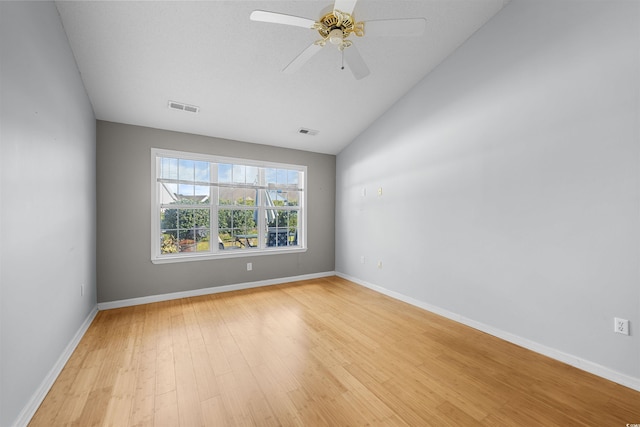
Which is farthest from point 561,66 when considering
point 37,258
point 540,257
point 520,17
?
point 37,258

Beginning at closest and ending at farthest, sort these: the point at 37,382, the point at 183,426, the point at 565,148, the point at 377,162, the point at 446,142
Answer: the point at 183,426 < the point at 37,382 < the point at 565,148 < the point at 446,142 < the point at 377,162

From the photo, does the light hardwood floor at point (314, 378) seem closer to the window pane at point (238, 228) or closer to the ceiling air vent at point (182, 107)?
the window pane at point (238, 228)

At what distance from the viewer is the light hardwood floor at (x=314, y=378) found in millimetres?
1583

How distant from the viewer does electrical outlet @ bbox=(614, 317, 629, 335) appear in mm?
1892

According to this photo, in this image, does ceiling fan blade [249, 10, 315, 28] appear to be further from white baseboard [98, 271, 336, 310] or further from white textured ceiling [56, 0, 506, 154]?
white baseboard [98, 271, 336, 310]

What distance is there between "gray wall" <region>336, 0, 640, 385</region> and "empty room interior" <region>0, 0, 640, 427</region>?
0.02 meters

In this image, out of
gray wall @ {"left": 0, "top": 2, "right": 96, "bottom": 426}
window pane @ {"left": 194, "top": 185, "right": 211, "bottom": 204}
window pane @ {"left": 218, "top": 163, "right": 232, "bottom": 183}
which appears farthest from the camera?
window pane @ {"left": 218, "top": 163, "right": 232, "bottom": 183}

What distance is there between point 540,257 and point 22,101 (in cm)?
398

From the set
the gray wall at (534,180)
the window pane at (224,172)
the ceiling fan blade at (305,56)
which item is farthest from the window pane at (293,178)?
the ceiling fan blade at (305,56)

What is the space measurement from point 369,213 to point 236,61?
2841 millimetres

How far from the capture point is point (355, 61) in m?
2.17

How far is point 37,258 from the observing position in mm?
1695

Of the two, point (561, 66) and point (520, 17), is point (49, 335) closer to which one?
point (561, 66)

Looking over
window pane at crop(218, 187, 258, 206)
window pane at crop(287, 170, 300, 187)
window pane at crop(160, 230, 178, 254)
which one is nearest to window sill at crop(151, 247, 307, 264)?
window pane at crop(160, 230, 178, 254)
